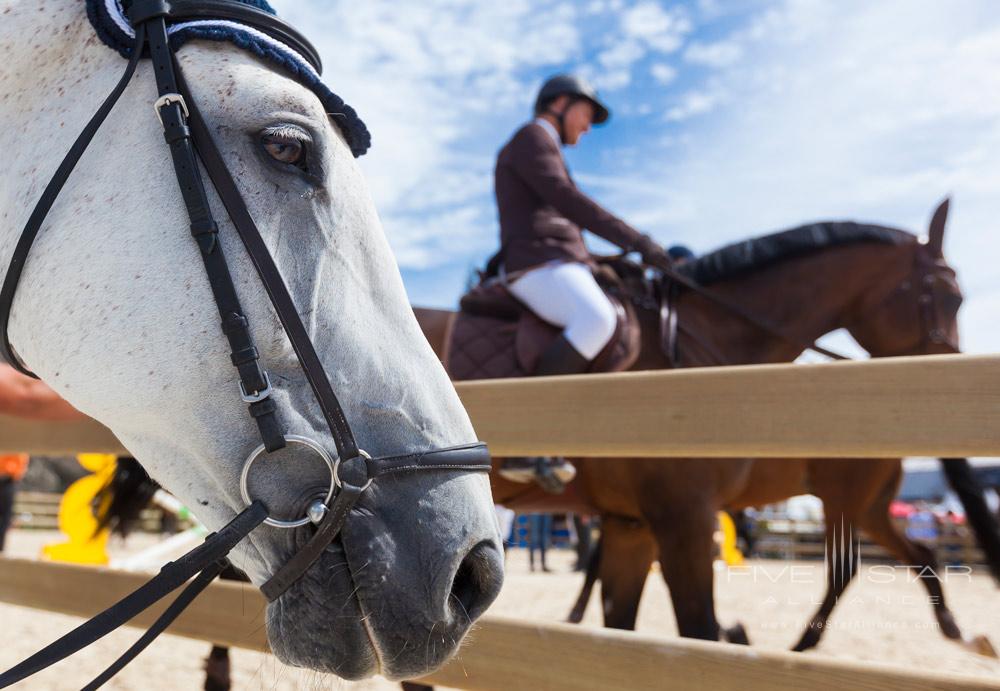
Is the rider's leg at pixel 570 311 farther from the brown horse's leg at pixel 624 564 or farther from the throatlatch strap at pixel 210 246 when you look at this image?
the throatlatch strap at pixel 210 246

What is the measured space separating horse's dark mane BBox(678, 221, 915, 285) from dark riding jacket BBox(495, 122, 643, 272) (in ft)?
1.63

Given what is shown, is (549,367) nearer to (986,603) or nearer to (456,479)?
(456,479)

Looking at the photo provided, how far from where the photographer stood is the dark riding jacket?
3.57 m

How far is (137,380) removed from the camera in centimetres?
111

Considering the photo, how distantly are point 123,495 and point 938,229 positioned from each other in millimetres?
4621

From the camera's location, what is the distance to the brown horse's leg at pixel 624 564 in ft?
11.0

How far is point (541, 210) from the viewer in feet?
12.3

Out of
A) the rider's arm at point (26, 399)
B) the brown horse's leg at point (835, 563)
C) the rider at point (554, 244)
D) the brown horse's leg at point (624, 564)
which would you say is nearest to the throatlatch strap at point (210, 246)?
the rider's arm at point (26, 399)

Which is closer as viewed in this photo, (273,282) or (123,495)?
(273,282)

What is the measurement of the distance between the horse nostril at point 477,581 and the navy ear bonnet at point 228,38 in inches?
29.9

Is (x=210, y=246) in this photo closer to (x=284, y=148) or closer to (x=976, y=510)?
(x=284, y=148)

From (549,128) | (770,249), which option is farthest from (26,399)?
(770,249)

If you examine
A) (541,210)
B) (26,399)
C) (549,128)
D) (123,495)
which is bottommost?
(123,495)

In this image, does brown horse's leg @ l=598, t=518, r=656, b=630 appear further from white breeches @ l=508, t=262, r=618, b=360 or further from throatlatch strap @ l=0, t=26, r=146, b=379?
throatlatch strap @ l=0, t=26, r=146, b=379
